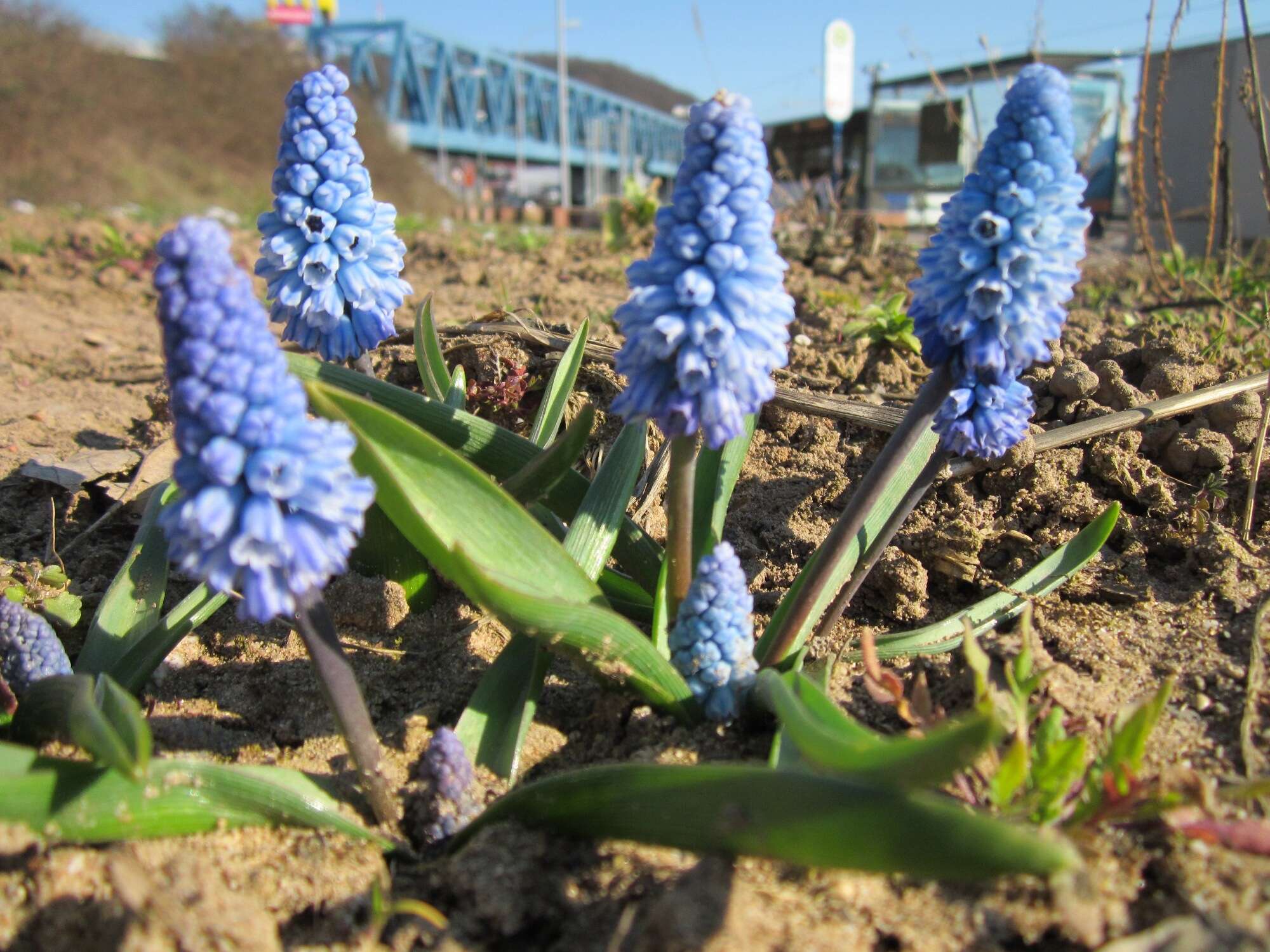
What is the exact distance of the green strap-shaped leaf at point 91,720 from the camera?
150cm

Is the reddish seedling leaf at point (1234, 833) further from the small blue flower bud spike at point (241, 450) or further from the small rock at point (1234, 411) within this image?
the small rock at point (1234, 411)

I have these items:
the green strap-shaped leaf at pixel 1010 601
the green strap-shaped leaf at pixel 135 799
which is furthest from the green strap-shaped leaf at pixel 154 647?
the green strap-shaped leaf at pixel 1010 601

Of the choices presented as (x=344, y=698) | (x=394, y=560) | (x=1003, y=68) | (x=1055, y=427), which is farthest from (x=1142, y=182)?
(x=1003, y=68)

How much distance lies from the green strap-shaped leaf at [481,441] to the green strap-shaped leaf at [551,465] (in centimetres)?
9

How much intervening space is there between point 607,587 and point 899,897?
111 centimetres

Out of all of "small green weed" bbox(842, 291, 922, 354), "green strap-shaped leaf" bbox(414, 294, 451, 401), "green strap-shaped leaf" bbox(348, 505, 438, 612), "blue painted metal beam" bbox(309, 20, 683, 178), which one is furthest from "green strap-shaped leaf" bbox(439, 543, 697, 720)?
"blue painted metal beam" bbox(309, 20, 683, 178)

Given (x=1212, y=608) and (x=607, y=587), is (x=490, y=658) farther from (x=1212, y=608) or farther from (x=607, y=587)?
(x=1212, y=608)

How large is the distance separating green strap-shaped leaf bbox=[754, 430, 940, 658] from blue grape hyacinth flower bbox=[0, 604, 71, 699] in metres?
1.70

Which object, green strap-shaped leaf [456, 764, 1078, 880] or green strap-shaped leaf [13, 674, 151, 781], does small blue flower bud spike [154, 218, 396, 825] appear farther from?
green strap-shaped leaf [456, 764, 1078, 880]

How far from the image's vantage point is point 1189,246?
382 inches

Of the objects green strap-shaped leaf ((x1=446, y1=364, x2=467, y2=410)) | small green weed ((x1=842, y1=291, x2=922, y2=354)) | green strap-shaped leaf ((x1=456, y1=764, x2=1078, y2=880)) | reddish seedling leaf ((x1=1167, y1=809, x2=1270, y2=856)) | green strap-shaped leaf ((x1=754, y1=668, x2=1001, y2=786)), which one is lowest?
reddish seedling leaf ((x1=1167, y1=809, x2=1270, y2=856))

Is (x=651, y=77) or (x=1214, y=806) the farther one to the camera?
(x=651, y=77)

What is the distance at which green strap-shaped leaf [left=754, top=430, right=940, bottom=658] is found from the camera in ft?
7.09

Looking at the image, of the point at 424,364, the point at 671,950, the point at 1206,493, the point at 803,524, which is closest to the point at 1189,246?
the point at 1206,493
